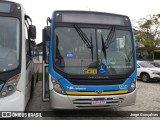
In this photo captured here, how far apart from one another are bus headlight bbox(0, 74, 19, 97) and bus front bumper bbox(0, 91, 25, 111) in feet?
0.26

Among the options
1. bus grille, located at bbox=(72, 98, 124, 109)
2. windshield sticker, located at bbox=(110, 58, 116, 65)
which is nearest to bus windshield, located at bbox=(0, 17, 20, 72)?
bus grille, located at bbox=(72, 98, 124, 109)

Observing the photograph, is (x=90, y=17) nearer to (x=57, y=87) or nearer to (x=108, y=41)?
(x=108, y=41)

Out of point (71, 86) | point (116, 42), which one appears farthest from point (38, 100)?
point (116, 42)

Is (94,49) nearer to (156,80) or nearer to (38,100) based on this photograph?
(38,100)

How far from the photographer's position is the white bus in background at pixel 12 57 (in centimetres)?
534

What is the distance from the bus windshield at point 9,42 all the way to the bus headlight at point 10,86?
0.25 metres

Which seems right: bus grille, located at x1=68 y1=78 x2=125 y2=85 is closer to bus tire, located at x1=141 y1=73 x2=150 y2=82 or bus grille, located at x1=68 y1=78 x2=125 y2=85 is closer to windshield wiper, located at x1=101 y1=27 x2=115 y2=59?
windshield wiper, located at x1=101 y1=27 x2=115 y2=59

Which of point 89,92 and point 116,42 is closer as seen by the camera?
point 89,92

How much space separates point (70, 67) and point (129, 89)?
5.72ft

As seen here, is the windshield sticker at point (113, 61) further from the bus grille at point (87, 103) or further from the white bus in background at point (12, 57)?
Result: the white bus in background at point (12, 57)

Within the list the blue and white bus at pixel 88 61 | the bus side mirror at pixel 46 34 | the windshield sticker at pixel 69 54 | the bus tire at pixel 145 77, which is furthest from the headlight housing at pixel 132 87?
the bus tire at pixel 145 77

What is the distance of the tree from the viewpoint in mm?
35656

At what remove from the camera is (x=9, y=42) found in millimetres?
5684

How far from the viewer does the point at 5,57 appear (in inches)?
218
